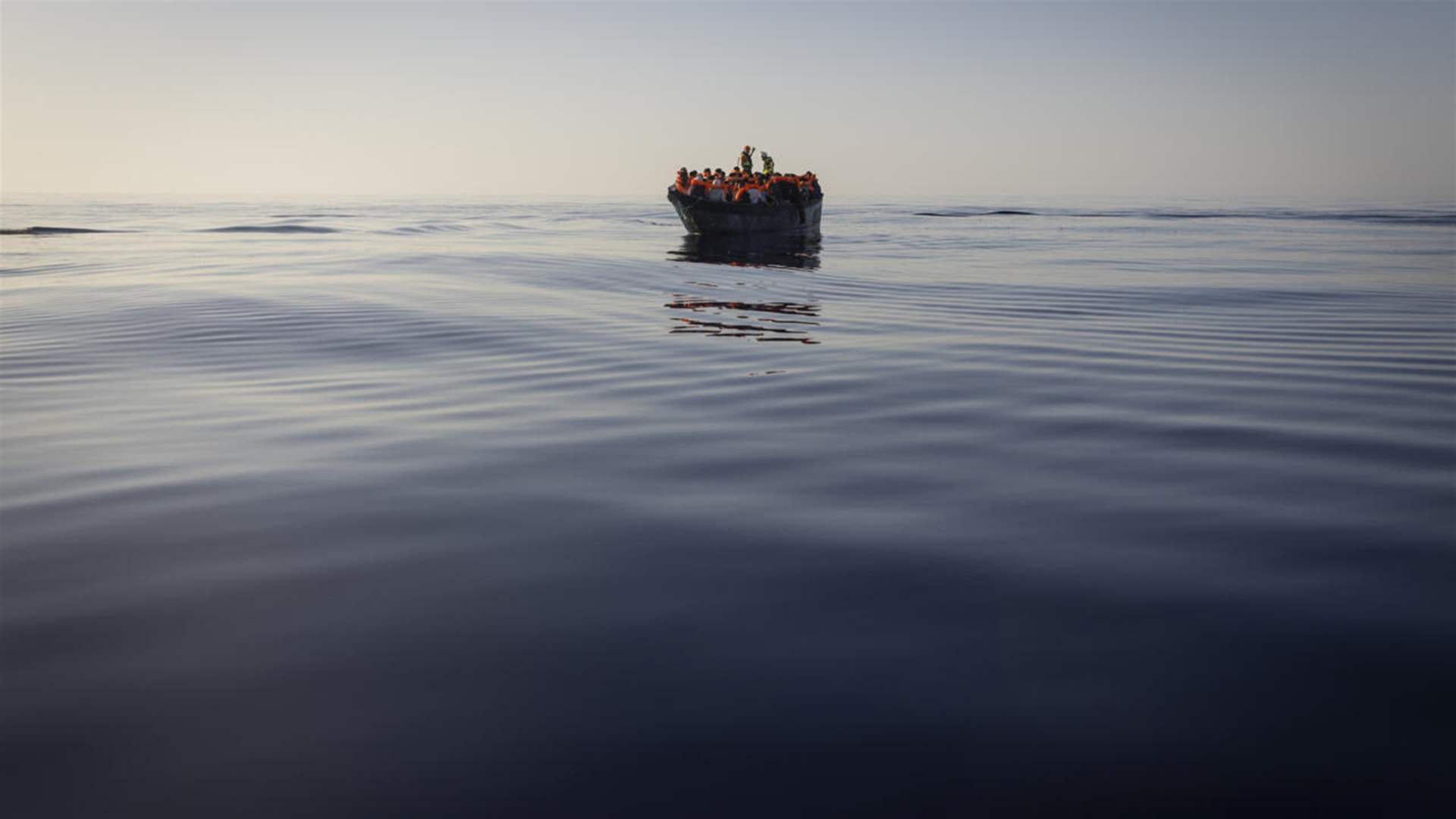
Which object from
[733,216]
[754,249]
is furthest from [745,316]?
[733,216]

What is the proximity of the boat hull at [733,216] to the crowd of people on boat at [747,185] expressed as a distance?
0.31 meters

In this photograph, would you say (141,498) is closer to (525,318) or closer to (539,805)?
(539,805)

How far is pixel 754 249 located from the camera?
36375 mm

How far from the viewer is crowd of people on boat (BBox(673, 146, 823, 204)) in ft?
135

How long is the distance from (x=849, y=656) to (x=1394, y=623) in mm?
1892

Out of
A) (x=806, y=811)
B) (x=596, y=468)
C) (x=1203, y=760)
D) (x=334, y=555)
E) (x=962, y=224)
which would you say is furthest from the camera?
(x=962, y=224)

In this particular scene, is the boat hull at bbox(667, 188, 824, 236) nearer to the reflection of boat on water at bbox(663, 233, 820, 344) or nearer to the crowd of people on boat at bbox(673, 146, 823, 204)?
the crowd of people on boat at bbox(673, 146, 823, 204)

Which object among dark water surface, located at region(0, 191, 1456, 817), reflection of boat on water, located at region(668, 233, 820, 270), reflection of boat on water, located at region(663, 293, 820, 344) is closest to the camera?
dark water surface, located at region(0, 191, 1456, 817)

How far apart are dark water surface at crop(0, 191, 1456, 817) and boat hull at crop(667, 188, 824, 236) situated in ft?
106

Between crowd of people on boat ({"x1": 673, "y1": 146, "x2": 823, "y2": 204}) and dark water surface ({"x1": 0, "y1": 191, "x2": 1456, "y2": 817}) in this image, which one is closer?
dark water surface ({"x1": 0, "y1": 191, "x2": 1456, "y2": 817})

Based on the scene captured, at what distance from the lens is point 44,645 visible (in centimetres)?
310

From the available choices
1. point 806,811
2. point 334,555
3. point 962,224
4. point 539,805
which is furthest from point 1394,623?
point 962,224

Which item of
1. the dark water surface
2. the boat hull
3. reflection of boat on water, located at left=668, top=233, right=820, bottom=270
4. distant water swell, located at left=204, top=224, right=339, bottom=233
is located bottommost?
reflection of boat on water, located at left=668, top=233, right=820, bottom=270

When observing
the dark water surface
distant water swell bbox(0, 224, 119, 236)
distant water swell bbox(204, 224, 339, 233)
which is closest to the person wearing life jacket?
distant water swell bbox(204, 224, 339, 233)
